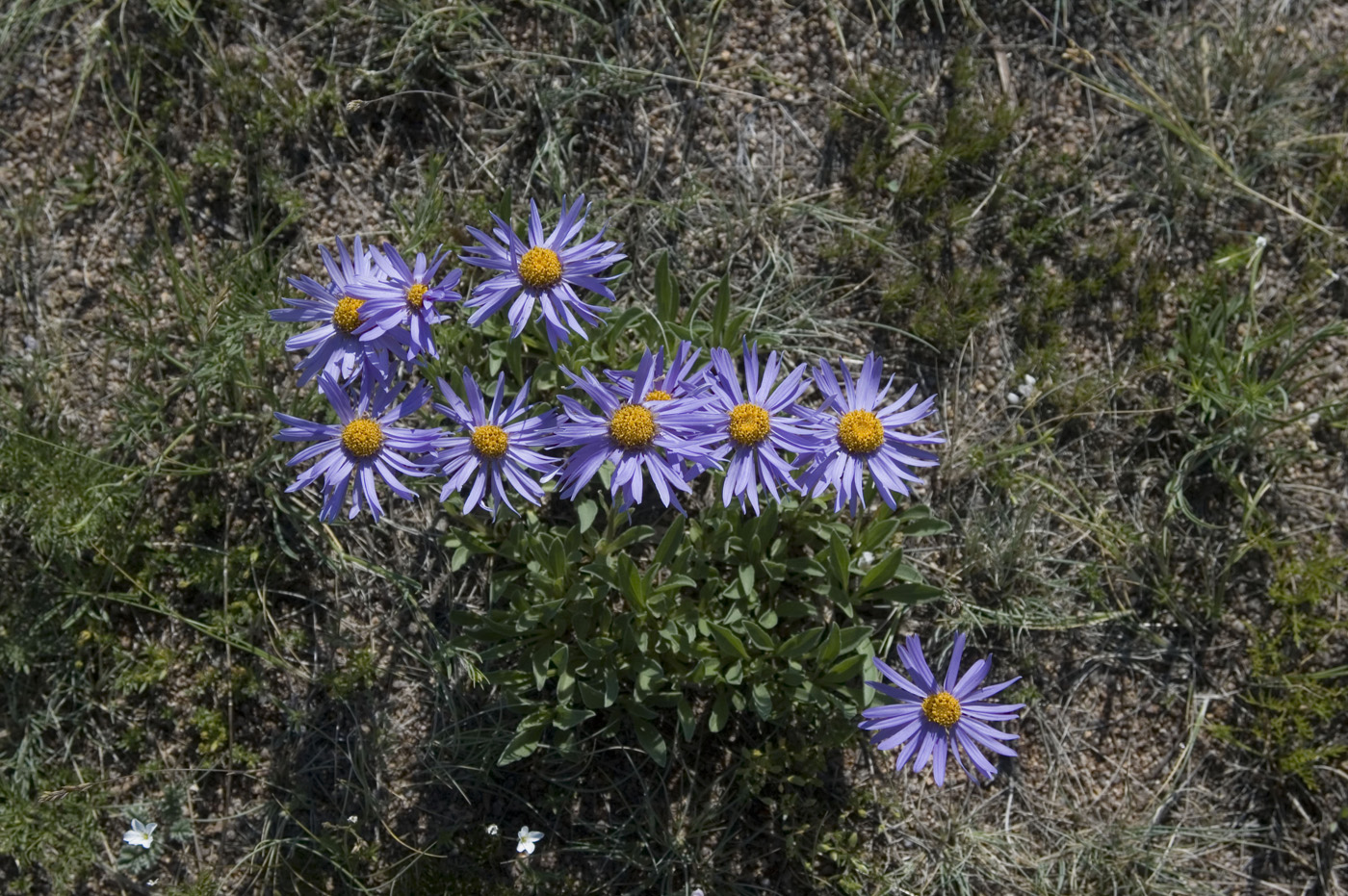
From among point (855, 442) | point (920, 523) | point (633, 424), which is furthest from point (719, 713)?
point (633, 424)

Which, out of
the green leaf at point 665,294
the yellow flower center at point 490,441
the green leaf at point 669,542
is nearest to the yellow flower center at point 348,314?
the yellow flower center at point 490,441

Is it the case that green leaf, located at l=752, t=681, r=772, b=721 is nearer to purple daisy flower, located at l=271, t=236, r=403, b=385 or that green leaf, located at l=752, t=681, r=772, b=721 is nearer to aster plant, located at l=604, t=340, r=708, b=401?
aster plant, located at l=604, t=340, r=708, b=401

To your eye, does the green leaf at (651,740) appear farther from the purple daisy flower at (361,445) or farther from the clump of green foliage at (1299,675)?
the clump of green foliage at (1299,675)

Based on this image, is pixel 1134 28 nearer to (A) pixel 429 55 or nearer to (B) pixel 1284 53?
(B) pixel 1284 53

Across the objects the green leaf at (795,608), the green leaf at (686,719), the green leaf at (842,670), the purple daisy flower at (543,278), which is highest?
the purple daisy flower at (543,278)

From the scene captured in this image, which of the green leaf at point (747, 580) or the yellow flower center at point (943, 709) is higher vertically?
the green leaf at point (747, 580)

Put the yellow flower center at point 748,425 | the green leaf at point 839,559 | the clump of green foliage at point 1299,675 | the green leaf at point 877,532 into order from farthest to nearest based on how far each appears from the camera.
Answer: the clump of green foliage at point 1299,675
the green leaf at point 877,532
the green leaf at point 839,559
the yellow flower center at point 748,425

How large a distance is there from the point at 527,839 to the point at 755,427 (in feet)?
5.87

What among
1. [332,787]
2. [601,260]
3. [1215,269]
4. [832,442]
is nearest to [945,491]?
[832,442]

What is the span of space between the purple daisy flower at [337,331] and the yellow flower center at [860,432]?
4.78 ft

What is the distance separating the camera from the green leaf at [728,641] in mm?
3703

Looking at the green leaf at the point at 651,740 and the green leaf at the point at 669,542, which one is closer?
the green leaf at the point at 669,542

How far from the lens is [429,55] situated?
4.55 metres

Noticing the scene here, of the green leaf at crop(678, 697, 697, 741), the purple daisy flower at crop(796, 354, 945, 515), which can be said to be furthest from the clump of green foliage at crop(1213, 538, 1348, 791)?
the green leaf at crop(678, 697, 697, 741)
